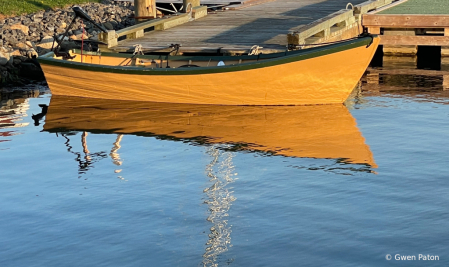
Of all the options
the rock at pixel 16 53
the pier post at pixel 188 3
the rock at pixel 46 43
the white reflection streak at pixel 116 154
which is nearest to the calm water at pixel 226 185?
the white reflection streak at pixel 116 154

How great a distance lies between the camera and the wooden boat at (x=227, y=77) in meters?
14.3

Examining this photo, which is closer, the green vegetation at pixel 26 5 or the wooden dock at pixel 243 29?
the wooden dock at pixel 243 29

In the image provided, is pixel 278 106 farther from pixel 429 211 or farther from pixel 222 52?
pixel 429 211

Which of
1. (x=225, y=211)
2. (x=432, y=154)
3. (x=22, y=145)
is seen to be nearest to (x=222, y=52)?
(x=22, y=145)

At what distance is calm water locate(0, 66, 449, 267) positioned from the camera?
7801 mm

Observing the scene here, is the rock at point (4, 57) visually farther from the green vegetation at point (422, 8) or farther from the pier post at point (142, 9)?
the green vegetation at point (422, 8)

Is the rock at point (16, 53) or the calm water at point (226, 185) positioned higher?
the rock at point (16, 53)

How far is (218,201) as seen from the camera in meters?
9.33

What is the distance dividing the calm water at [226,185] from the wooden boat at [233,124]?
0.04 metres

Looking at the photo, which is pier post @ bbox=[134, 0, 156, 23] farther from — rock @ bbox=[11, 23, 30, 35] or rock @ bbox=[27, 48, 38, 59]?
rock @ bbox=[11, 23, 30, 35]

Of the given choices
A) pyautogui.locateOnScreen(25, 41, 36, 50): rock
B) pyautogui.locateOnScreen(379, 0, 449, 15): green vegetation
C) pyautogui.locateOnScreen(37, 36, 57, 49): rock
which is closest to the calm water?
pyautogui.locateOnScreen(25, 41, 36, 50): rock

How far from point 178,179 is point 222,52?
6.86 metres

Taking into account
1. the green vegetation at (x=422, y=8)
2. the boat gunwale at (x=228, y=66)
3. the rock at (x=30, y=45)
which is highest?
the green vegetation at (x=422, y=8)

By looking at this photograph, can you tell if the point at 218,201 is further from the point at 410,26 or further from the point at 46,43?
the point at 410,26
